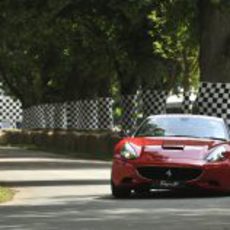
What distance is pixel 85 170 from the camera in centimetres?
2677

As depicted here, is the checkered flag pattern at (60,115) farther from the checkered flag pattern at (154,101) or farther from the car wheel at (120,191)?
the car wheel at (120,191)

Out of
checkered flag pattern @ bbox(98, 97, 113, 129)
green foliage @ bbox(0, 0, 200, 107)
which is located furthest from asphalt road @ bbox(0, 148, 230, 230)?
checkered flag pattern @ bbox(98, 97, 113, 129)

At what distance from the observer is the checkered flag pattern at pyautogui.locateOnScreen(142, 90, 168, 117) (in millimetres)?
42072

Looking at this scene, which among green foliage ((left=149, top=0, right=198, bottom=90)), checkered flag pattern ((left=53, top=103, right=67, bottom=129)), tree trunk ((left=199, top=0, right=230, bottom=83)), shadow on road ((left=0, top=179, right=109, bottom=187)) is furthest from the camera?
checkered flag pattern ((left=53, top=103, right=67, bottom=129))

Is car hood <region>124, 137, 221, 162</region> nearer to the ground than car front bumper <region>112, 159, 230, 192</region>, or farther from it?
farther from it

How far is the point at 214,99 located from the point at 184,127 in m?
10.8

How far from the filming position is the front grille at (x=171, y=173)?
16219 mm

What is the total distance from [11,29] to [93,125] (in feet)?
75.3

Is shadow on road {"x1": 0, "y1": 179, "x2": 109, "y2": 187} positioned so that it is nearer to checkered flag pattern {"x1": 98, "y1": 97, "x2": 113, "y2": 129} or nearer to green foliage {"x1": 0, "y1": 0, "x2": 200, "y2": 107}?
green foliage {"x1": 0, "y1": 0, "x2": 200, "y2": 107}

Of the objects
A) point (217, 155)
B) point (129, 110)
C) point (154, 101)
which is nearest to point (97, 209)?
point (217, 155)

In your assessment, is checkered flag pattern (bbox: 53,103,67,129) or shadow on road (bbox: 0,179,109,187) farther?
checkered flag pattern (bbox: 53,103,67,129)

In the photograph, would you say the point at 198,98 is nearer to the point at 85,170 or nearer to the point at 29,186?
the point at 85,170

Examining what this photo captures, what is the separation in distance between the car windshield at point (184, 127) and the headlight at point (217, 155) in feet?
2.14

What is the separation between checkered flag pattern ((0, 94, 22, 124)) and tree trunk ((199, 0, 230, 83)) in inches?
1463
